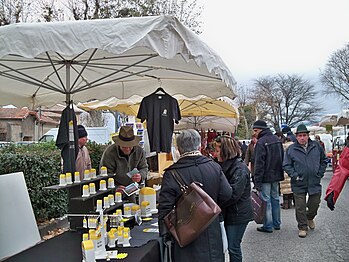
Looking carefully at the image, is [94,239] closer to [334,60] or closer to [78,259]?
[78,259]

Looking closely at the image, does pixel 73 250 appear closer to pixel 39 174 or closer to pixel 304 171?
pixel 39 174

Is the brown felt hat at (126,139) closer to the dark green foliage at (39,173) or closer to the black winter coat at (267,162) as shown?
the dark green foliage at (39,173)

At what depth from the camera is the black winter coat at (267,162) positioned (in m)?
6.70

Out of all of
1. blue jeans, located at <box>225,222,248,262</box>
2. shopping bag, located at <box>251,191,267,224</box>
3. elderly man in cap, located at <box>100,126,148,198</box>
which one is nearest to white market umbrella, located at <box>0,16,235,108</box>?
elderly man in cap, located at <box>100,126,148,198</box>

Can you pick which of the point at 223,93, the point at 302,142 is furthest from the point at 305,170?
the point at 223,93

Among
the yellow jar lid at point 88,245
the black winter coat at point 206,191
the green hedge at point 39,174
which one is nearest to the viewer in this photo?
the yellow jar lid at point 88,245

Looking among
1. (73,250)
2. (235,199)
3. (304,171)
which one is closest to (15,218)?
(73,250)

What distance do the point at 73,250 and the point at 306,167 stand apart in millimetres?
4386

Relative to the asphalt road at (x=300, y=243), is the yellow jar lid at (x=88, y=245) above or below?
above

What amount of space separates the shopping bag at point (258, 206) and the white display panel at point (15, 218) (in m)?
3.37

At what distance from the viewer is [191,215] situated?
2.96 meters

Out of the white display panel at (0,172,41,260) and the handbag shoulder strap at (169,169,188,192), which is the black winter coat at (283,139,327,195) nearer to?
the handbag shoulder strap at (169,169,188,192)

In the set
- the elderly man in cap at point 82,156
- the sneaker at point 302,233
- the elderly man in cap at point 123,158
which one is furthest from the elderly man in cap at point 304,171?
the elderly man in cap at point 82,156

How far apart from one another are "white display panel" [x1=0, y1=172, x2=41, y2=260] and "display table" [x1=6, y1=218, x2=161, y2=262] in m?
0.66
